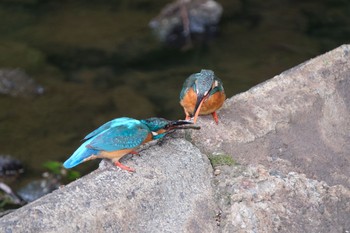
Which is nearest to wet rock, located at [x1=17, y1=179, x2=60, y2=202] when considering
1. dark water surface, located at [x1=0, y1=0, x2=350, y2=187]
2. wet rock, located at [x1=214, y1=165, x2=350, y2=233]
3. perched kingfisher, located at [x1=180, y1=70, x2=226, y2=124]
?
dark water surface, located at [x1=0, y1=0, x2=350, y2=187]

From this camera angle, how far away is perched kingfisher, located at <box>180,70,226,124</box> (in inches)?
120

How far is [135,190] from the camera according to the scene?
2604 millimetres

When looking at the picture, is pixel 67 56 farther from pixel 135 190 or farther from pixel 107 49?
pixel 135 190

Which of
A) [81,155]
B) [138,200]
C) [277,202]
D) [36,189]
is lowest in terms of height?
[36,189]

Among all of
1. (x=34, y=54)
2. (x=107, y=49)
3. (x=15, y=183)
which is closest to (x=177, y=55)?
(x=107, y=49)

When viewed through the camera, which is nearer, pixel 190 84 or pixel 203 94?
pixel 203 94

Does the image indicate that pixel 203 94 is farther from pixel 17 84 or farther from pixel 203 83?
pixel 17 84

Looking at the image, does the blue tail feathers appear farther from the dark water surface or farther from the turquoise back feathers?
the dark water surface

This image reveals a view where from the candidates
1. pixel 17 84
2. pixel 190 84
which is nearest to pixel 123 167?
pixel 190 84

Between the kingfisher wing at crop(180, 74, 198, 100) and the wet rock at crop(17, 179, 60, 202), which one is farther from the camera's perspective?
the wet rock at crop(17, 179, 60, 202)

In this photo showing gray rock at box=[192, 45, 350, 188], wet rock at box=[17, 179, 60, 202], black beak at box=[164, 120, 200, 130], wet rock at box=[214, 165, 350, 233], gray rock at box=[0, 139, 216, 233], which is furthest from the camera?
wet rock at box=[17, 179, 60, 202]

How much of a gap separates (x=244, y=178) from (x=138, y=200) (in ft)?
1.85

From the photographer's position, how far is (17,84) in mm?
6938

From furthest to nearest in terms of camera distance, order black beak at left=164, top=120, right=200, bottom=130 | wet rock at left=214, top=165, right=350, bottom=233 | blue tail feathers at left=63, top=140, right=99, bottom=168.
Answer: black beak at left=164, top=120, right=200, bottom=130, wet rock at left=214, top=165, right=350, bottom=233, blue tail feathers at left=63, top=140, right=99, bottom=168
